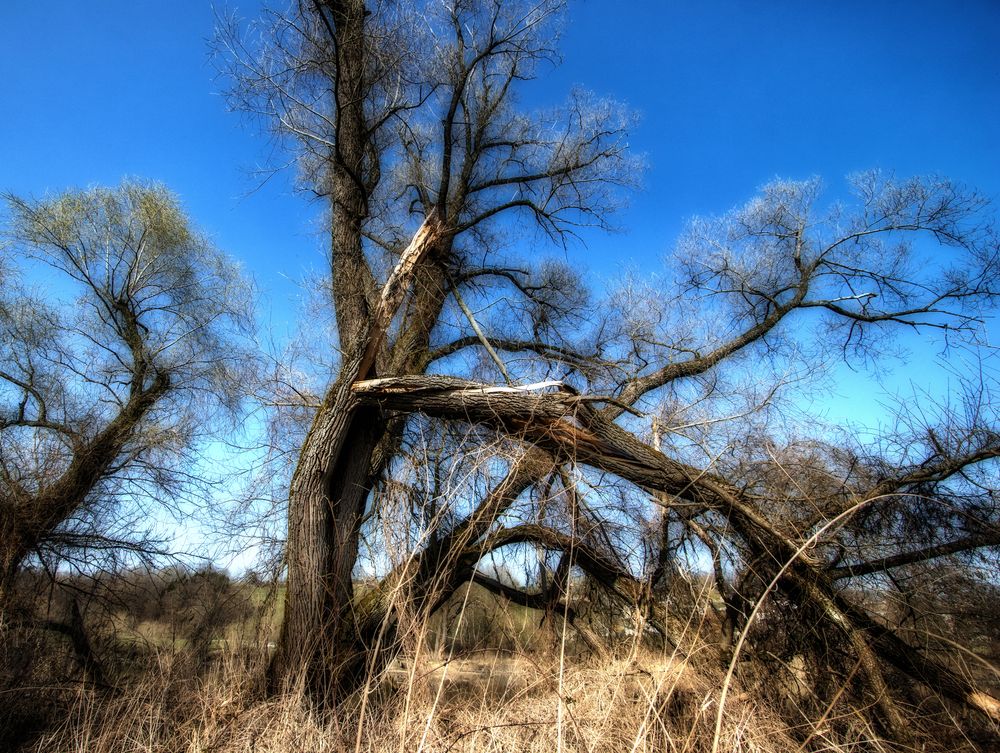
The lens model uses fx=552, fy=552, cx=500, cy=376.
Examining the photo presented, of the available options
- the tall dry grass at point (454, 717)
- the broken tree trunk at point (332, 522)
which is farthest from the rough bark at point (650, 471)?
the tall dry grass at point (454, 717)

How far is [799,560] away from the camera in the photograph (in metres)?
4.54

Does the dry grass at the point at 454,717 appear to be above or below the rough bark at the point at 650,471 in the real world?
below

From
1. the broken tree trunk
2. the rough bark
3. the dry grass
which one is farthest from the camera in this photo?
the broken tree trunk

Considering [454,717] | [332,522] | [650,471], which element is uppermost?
[650,471]

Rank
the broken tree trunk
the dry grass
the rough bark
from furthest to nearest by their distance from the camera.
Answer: the broken tree trunk → the rough bark → the dry grass

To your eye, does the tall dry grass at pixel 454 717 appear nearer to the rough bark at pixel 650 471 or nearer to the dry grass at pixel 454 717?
the dry grass at pixel 454 717

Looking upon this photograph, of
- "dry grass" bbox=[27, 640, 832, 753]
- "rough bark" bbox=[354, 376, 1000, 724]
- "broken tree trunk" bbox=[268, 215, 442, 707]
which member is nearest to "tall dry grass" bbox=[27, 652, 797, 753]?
"dry grass" bbox=[27, 640, 832, 753]

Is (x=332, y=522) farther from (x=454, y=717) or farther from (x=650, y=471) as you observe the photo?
(x=650, y=471)

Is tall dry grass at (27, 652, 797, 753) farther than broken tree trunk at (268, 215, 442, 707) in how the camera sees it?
No

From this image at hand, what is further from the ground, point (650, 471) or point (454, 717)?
point (650, 471)

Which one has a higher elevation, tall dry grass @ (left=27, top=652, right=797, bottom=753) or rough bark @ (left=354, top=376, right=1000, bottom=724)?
rough bark @ (left=354, top=376, right=1000, bottom=724)

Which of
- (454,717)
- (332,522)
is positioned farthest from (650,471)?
(332,522)

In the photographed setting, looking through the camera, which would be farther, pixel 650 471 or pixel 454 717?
pixel 650 471

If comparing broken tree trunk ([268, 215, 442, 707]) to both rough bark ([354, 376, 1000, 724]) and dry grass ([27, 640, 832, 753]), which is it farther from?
dry grass ([27, 640, 832, 753])
